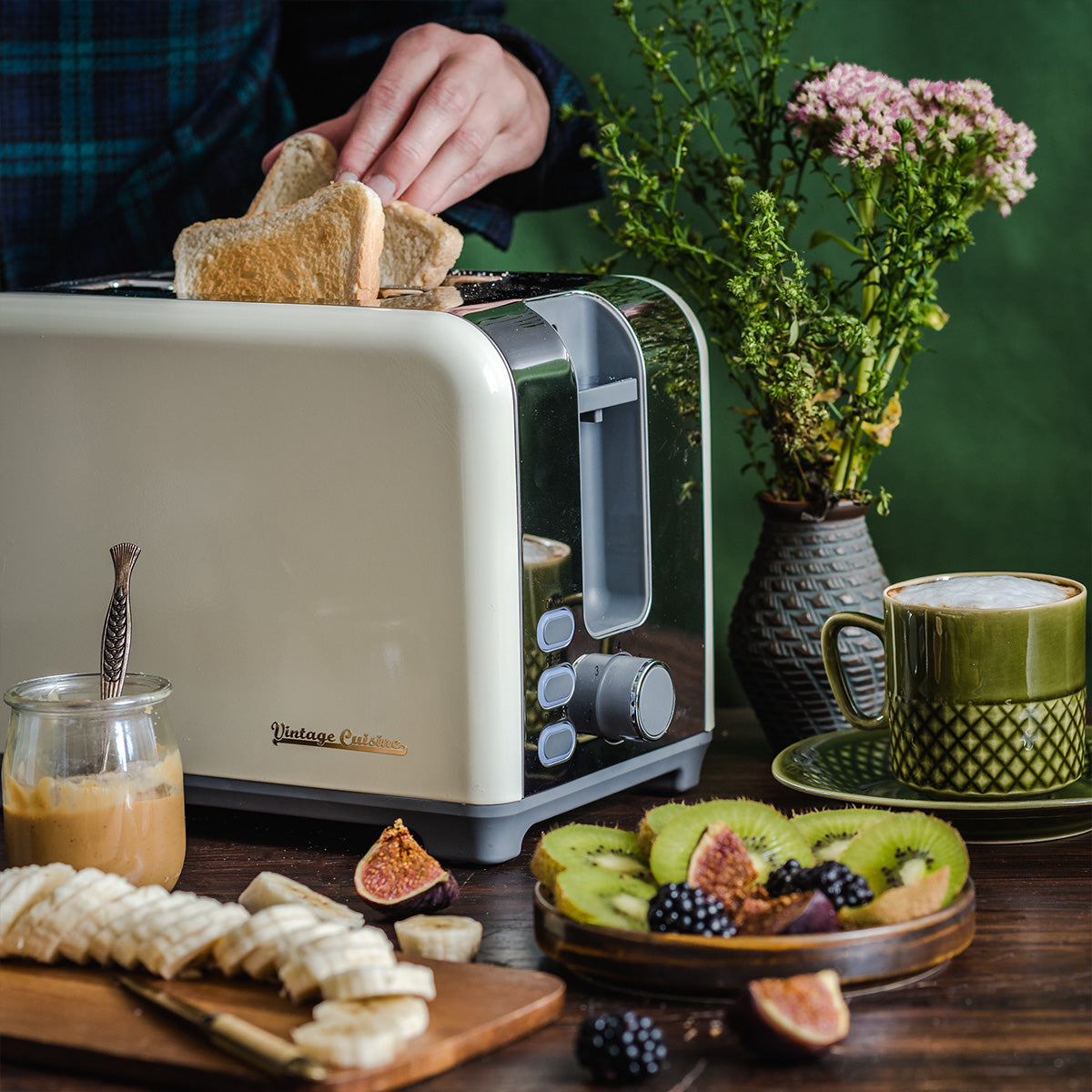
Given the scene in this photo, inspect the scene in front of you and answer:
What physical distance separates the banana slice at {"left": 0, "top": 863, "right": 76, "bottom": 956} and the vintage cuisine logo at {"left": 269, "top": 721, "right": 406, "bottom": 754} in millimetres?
203

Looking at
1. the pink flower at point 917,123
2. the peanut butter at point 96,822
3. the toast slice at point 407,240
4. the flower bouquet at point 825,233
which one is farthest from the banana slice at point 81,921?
the pink flower at point 917,123

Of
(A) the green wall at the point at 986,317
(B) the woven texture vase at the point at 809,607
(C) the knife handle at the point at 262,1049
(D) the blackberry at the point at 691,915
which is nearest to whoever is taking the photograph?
(C) the knife handle at the point at 262,1049

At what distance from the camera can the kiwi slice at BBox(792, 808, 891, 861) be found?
966mm

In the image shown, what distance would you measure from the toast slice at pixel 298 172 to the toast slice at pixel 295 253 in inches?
5.0

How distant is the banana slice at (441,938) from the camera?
2.95 feet

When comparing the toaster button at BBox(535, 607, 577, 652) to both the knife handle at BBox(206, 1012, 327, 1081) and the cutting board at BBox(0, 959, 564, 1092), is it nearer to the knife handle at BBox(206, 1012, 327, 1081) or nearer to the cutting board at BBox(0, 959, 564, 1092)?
the cutting board at BBox(0, 959, 564, 1092)

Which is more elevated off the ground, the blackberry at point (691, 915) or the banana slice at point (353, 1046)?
the blackberry at point (691, 915)

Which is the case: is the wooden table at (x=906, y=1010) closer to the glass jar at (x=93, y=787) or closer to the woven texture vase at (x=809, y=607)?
the glass jar at (x=93, y=787)

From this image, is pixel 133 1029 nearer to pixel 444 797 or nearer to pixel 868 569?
pixel 444 797

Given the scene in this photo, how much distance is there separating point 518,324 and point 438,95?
436 millimetres

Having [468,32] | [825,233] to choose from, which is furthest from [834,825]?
[468,32]

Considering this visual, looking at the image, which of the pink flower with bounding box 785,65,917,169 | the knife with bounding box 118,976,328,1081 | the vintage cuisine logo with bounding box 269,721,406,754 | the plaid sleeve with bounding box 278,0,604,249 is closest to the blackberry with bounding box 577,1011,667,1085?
the knife with bounding box 118,976,328,1081

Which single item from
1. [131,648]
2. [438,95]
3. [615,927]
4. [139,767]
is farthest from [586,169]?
[615,927]

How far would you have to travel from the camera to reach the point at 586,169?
1.61 m
